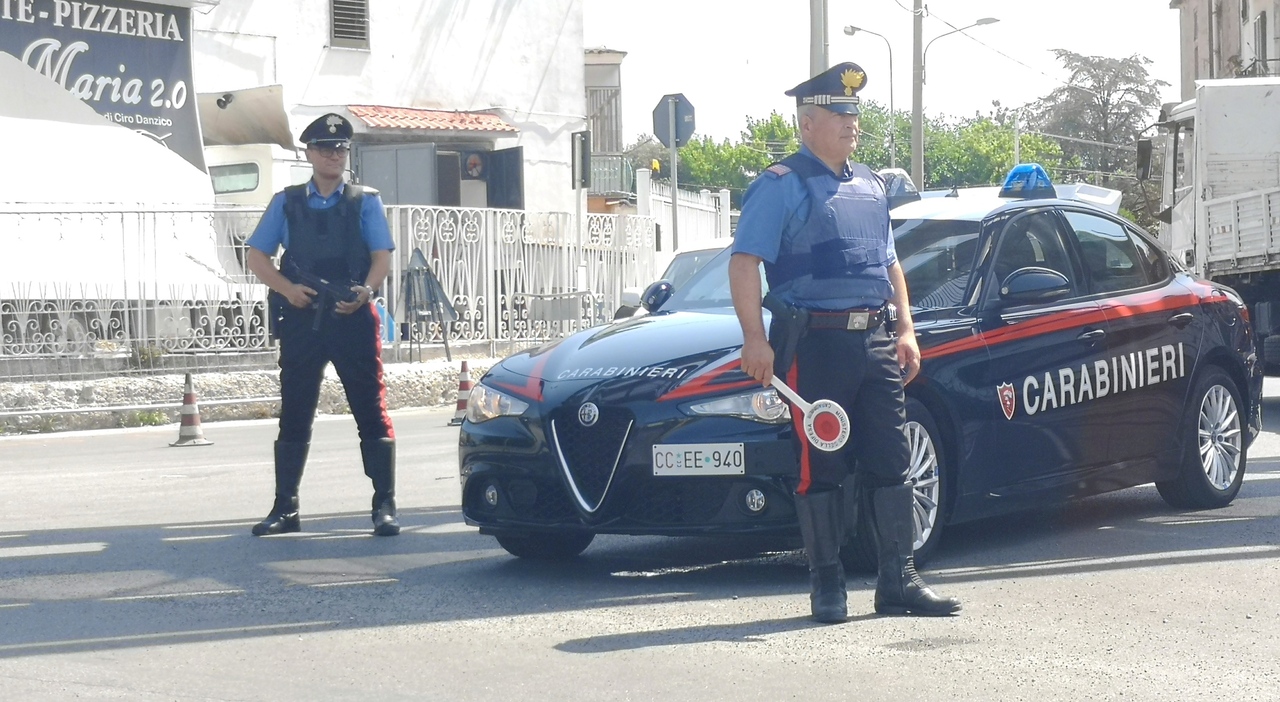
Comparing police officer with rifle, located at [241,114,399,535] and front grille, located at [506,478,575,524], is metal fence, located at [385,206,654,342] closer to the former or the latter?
police officer with rifle, located at [241,114,399,535]

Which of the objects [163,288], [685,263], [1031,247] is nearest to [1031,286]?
[1031,247]

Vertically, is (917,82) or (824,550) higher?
(917,82)

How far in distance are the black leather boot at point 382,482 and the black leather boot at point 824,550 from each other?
2629 millimetres

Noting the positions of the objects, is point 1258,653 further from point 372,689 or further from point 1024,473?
point 372,689

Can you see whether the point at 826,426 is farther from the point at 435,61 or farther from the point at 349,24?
the point at 435,61

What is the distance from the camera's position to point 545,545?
6766 millimetres

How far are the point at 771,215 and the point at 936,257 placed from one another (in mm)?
1682

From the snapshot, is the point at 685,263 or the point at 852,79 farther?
the point at 685,263

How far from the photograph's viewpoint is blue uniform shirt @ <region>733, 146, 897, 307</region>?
17.8 feet

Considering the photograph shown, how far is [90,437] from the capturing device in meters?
14.1

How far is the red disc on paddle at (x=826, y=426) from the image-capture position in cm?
535

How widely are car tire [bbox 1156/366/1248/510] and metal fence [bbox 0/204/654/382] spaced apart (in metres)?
9.68

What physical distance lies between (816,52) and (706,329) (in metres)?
10.4

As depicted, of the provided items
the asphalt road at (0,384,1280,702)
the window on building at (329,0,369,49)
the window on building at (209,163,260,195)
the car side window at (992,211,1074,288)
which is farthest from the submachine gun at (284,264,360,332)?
the window on building at (329,0,369,49)
